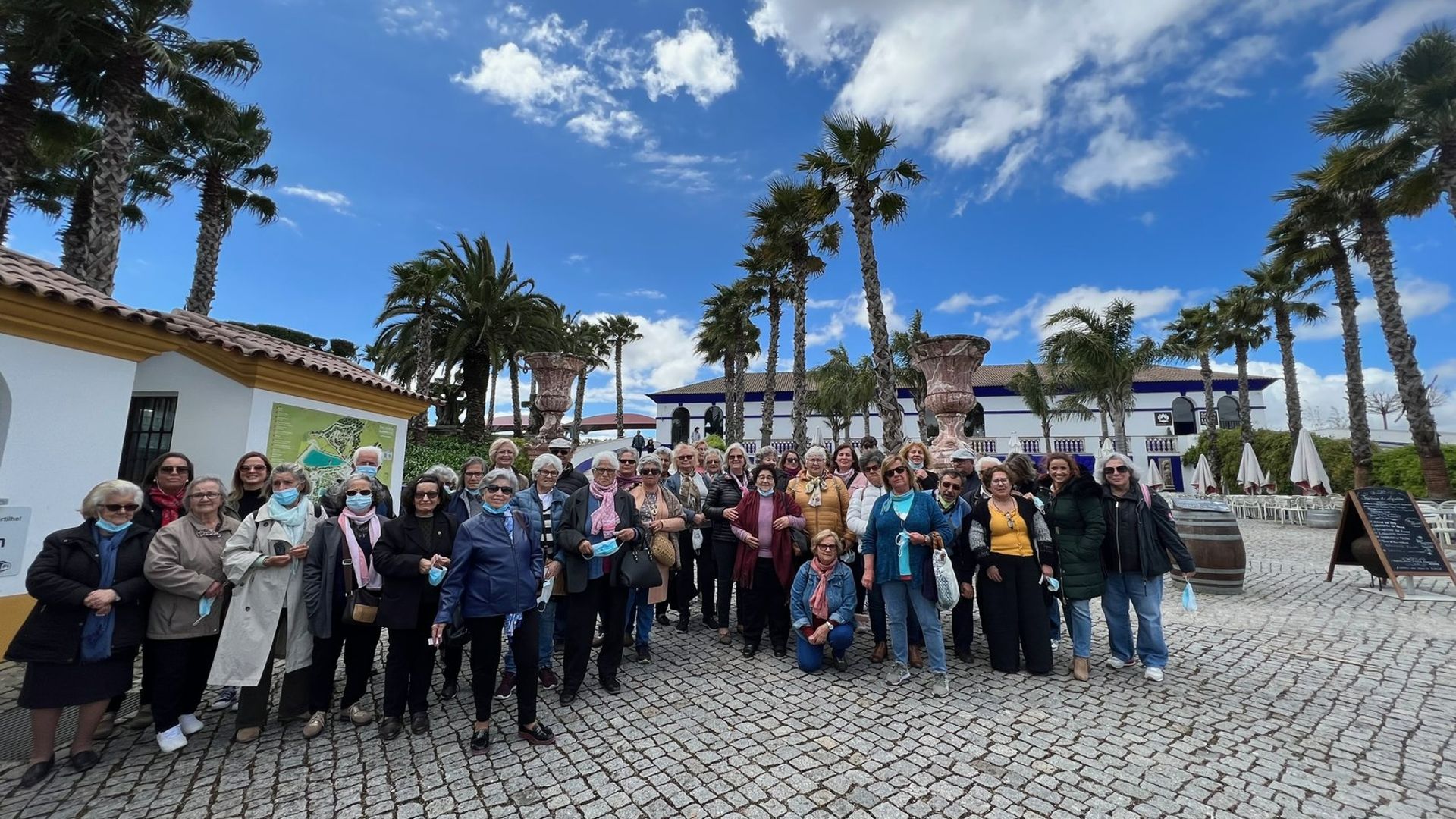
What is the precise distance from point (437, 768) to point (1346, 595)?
10.5 metres

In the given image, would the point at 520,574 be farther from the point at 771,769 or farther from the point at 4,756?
the point at 4,756

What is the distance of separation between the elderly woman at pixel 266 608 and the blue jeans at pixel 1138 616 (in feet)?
20.1

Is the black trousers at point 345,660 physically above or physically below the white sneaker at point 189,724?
above

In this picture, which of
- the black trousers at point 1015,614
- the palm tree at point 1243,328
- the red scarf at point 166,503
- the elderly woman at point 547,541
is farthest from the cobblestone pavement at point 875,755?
the palm tree at point 1243,328

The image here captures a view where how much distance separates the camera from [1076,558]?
4.29 meters

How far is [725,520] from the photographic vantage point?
16.8 feet

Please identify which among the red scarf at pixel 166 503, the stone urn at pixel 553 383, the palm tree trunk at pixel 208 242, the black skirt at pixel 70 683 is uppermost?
the palm tree trunk at pixel 208 242

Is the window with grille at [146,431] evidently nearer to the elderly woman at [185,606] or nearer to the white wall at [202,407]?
the white wall at [202,407]

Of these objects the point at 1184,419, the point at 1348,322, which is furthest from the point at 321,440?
the point at 1184,419

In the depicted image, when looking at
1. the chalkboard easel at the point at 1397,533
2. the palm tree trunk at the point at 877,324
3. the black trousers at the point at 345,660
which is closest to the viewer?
the black trousers at the point at 345,660

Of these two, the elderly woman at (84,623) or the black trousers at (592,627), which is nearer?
the elderly woman at (84,623)

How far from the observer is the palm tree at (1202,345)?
2325cm

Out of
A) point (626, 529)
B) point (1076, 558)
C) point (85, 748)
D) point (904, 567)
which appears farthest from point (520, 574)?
point (1076, 558)

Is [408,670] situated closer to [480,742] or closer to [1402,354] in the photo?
[480,742]
